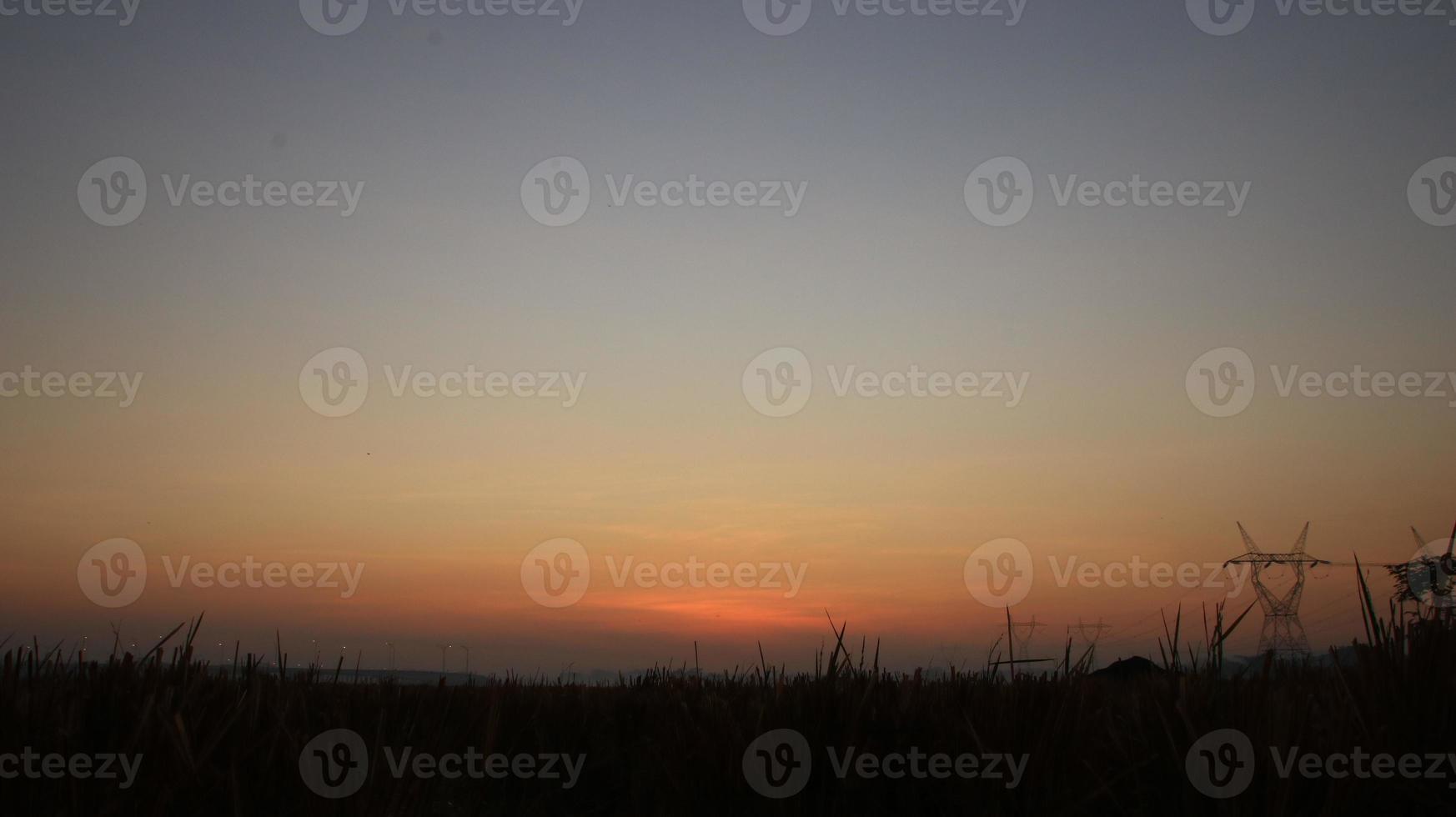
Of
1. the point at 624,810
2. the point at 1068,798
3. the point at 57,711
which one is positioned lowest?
the point at 624,810

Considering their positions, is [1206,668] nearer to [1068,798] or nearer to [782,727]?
[1068,798]

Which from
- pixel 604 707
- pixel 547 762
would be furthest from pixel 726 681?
pixel 547 762

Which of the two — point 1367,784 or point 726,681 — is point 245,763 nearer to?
point 1367,784

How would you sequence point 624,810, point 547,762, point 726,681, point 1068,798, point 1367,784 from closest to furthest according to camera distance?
point 1367,784
point 1068,798
point 624,810
point 547,762
point 726,681

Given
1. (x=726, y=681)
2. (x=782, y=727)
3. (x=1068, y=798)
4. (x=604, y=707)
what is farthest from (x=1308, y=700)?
(x=604, y=707)

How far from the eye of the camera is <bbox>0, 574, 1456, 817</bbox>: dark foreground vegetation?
4.04m

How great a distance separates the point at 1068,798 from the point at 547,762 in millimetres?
4025

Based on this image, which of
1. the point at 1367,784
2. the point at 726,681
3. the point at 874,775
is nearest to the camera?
the point at 1367,784

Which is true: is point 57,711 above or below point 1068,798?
above

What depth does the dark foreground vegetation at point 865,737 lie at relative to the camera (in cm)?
404

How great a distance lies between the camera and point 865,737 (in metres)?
5.16

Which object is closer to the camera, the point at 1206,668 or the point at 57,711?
the point at 57,711

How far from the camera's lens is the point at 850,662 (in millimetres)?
5895

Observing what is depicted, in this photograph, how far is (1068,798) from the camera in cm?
460
